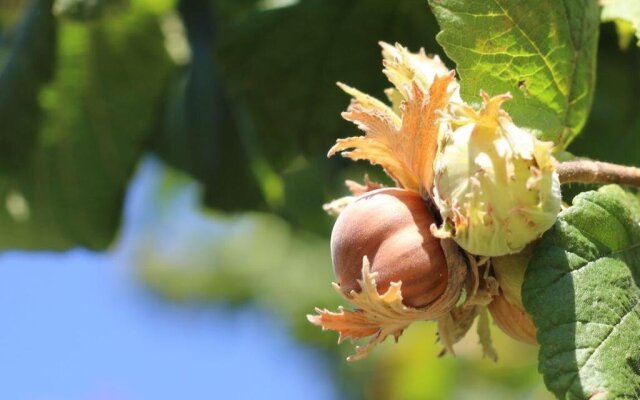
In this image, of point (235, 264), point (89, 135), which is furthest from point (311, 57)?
point (235, 264)

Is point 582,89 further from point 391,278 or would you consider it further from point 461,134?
point 391,278

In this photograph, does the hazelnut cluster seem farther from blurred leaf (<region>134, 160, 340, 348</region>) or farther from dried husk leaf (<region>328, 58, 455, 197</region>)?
blurred leaf (<region>134, 160, 340, 348</region>)

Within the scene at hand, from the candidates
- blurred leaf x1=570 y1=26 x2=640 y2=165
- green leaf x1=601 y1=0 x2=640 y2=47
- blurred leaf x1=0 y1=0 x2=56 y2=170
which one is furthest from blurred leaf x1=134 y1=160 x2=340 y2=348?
green leaf x1=601 y1=0 x2=640 y2=47

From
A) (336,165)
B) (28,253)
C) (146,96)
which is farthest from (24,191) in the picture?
(336,165)

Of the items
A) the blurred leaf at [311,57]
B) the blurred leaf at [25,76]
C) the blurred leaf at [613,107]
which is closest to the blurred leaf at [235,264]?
the blurred leaf at [25,76]

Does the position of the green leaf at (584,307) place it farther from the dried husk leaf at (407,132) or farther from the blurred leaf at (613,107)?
the blurred leaf at (613,107)

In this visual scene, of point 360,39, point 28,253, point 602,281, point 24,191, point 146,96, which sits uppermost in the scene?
point 602,281
